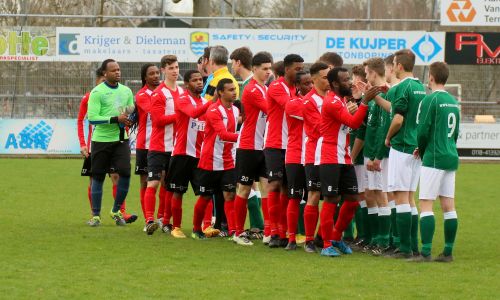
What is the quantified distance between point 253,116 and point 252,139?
27 cm

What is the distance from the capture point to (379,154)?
1120cm

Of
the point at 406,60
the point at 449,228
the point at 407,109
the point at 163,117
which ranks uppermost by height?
the point at 406,60

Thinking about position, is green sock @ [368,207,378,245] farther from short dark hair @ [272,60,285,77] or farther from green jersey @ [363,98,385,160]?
short dark hair @ [272,60,285,77]

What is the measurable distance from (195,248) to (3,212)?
473 cm

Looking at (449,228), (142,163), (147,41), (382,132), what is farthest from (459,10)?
(449,228)

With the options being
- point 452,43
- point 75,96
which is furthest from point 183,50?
point 452,43

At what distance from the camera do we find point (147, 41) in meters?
28.4

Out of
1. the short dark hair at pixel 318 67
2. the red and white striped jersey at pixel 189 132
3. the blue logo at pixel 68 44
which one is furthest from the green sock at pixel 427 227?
the blue logo at pixel 68 44

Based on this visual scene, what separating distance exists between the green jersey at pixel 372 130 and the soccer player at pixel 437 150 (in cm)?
100

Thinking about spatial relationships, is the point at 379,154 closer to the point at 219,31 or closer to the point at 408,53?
the point at 408,53

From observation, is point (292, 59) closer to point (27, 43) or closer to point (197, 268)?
point (197, 268)

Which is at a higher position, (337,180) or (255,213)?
(337,180)

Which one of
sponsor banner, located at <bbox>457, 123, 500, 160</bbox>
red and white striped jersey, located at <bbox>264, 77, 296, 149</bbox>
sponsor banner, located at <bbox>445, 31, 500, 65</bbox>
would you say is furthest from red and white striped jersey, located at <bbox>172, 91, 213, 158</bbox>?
sponsor banner, located at <bbox>445, 31, 500, 65</bbox>

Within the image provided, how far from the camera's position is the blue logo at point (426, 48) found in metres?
28.5
